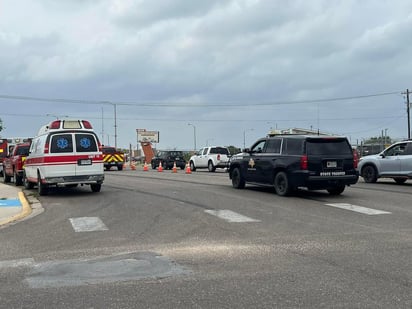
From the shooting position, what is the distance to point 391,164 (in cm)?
1923

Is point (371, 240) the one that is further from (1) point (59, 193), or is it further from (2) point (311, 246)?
(1) point (59, 193)

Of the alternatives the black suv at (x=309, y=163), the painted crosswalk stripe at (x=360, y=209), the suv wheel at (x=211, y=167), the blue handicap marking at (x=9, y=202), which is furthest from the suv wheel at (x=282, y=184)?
the suv wheel at (x=211, y=167)

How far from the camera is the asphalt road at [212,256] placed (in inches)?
213

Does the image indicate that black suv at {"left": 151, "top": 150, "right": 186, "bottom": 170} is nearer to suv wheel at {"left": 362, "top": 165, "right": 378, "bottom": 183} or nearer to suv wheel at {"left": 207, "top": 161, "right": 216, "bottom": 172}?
suv wheel at {"left": 207, "top": 161, "right": 216, "bottom": 172}

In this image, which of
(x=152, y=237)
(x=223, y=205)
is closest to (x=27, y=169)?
(x=223, y=205)

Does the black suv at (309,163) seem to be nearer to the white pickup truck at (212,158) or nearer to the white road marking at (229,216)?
the white road marking at (229,216)

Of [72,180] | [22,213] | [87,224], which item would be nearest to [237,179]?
[72,180]

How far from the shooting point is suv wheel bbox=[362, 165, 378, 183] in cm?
2006

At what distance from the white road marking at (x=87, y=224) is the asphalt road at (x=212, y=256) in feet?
0.07

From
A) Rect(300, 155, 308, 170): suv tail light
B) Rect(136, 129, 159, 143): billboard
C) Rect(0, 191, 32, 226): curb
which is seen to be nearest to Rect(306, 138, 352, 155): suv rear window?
Rect(300, 155, 308, 170): suv tail light

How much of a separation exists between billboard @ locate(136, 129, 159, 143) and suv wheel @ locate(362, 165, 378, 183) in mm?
63817

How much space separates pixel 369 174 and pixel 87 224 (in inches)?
518

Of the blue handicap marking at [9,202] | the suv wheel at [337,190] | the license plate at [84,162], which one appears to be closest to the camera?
the blue handicap marking at [9,202]

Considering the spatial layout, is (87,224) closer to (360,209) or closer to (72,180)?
(72,180)
